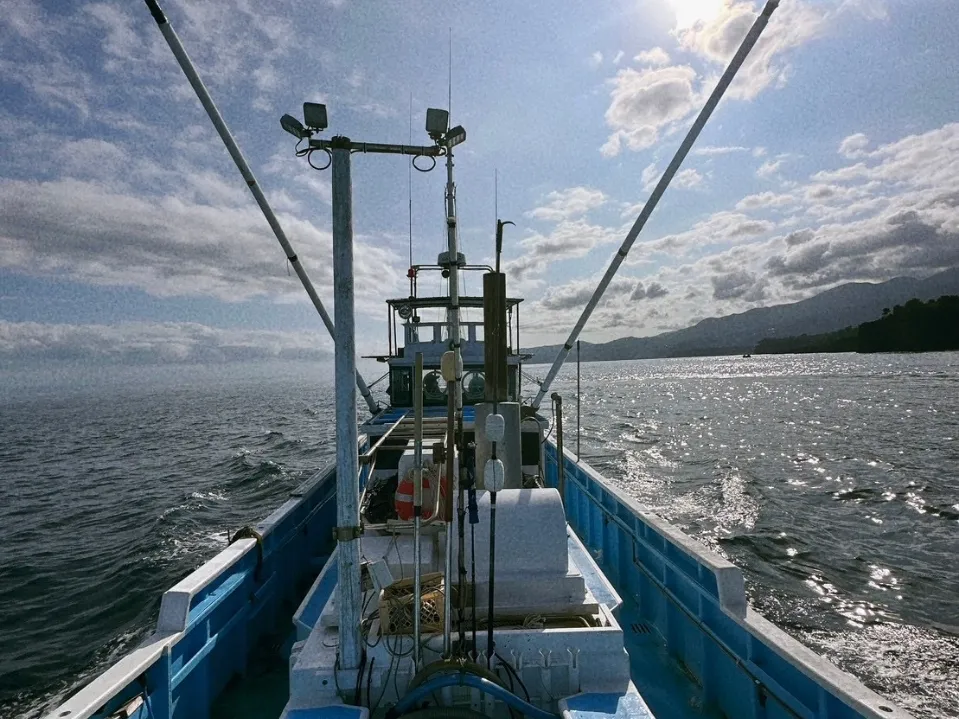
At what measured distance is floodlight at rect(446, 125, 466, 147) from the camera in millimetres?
5801

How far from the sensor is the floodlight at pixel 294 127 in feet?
15.4

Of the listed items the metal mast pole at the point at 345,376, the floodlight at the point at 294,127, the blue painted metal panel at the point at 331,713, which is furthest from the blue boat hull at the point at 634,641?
the floodlight at the point at 294,127

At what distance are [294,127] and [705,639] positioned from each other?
276 inches

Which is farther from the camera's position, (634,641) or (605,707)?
(634,641)

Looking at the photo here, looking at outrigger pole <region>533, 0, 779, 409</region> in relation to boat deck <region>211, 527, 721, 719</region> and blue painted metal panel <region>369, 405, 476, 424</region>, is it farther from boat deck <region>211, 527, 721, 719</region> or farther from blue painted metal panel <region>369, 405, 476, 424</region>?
boat deck <region>211, 527, 721, 719</region>

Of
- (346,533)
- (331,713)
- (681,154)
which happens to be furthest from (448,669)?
(681,154)

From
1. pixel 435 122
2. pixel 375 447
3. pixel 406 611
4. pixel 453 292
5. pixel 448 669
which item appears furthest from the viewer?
pixel 453 292

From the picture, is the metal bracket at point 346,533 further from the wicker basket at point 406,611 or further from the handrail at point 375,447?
the handrail at point 375,447

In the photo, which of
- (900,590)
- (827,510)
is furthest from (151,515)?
(827,510)

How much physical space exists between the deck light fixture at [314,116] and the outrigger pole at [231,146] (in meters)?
3.14

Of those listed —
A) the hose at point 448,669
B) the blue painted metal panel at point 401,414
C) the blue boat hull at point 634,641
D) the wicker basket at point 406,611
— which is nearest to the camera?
the hose at point 448,669

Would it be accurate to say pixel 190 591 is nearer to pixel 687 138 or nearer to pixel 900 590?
pixel 687 138

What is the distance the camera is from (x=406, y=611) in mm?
4637

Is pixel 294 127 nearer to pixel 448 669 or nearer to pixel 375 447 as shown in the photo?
pixel 375 447
